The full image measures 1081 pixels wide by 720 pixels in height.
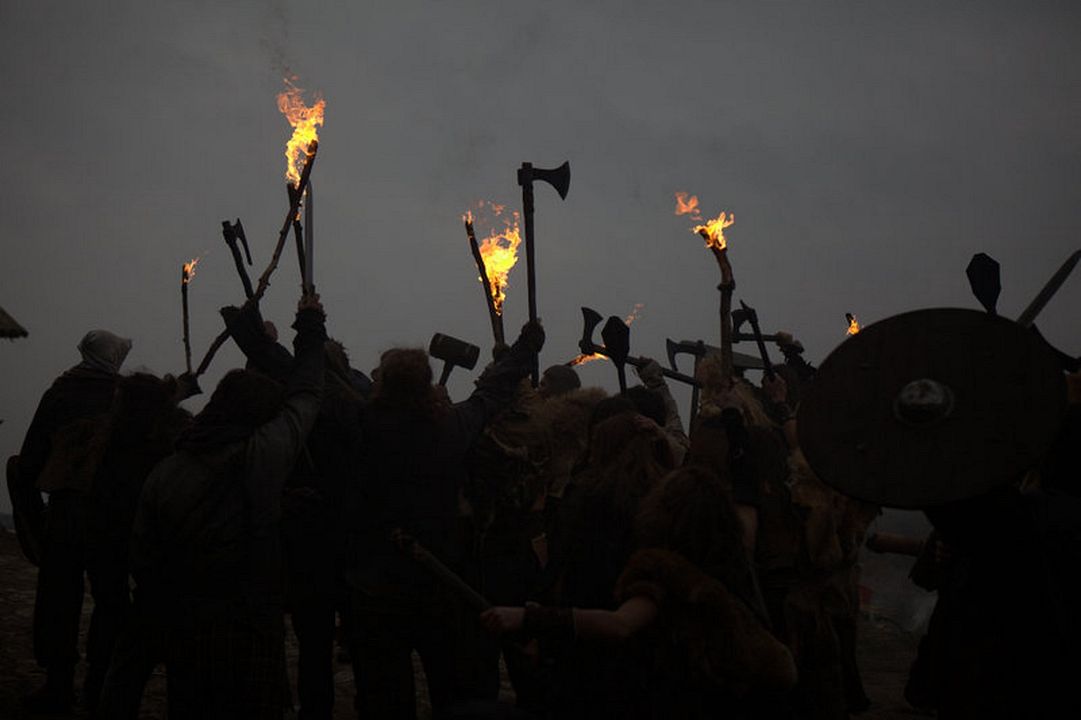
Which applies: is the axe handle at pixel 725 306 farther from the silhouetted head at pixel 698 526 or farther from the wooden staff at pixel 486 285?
the silhouetted head at pixel 698 526

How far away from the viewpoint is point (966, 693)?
2742 mm

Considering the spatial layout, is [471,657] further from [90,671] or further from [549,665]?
[90,671]

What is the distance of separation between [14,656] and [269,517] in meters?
4.47

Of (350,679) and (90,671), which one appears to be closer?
(90,671)

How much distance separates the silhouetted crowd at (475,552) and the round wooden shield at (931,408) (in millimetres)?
156

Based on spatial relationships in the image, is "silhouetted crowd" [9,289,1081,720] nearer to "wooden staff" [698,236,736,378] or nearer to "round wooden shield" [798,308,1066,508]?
"round wooden shield" [798,308,1066,508]

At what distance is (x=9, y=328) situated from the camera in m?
7.74

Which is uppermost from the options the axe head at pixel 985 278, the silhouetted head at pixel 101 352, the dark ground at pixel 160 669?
the axe head at pixel 985 278

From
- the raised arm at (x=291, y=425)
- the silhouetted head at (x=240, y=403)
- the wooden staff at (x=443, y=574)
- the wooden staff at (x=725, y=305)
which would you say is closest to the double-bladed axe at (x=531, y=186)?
the wooden staff at (x=725, y=305)

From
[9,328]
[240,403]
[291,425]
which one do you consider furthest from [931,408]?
[9,328]

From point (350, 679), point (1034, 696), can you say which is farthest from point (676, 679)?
point (350, 679)

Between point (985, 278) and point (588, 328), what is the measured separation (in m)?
4.48

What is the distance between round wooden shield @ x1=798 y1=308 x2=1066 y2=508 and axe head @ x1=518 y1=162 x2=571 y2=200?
4.17 m

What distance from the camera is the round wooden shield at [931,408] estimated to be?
92.9 inches
